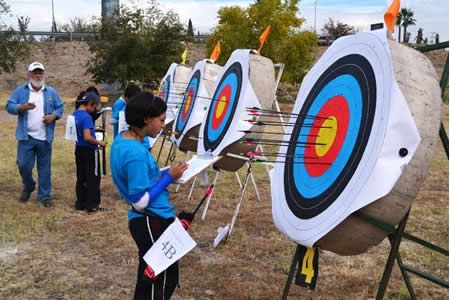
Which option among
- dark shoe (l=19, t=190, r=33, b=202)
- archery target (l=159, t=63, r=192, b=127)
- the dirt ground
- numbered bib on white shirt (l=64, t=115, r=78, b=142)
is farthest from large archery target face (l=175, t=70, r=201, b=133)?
dark shoe (l=19, t=190, r=33, b=202)

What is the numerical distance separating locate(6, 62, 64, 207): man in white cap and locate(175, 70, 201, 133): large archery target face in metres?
1.43

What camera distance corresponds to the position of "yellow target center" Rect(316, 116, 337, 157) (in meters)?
2.60

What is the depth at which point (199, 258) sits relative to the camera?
426 centimetres

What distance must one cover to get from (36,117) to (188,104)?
6.02 feet

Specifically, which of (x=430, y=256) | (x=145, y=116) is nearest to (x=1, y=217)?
(x=145, y=116)

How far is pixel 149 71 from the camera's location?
20188 millimetres

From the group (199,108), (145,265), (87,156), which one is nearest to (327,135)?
(145,265)

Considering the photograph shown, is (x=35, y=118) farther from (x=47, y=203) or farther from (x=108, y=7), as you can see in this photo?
(x=108, y=7)

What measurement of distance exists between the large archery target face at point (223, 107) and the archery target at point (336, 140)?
5.07ft

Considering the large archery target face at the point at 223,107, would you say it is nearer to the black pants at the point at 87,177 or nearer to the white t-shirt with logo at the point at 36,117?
the black pants at the point at 87,177

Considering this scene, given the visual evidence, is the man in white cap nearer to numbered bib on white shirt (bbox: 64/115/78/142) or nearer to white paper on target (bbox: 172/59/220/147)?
numbered bib on white shirt (bbox: 64/115/78/142)

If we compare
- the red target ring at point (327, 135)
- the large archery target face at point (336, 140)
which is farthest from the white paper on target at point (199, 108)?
the red target ring at point (327, 135)

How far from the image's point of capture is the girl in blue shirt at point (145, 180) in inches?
97.9

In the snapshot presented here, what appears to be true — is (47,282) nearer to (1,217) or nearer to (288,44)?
(1,217)
